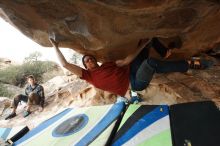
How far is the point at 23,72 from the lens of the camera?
14.2 m

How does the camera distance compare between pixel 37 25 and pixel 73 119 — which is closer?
pixel 73 119

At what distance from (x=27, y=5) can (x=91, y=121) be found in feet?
4.75

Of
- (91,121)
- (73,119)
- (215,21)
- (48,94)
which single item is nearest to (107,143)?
(91,121)

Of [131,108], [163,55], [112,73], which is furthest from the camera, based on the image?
[163,55]

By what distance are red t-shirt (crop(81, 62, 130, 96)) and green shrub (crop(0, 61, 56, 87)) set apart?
993 cm

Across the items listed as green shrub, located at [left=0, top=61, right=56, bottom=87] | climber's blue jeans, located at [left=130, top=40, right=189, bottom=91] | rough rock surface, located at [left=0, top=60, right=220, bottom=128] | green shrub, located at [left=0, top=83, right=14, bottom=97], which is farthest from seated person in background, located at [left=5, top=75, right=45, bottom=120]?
green shrub, located at [left=0, top=61, right=56, bottom=87]

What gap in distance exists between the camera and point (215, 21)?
3.64 meters

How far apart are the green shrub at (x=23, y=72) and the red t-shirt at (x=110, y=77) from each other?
32.6ft

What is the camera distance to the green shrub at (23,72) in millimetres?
→ 13461

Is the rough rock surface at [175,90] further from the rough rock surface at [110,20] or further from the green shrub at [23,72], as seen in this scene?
the green shrub at [23,72]

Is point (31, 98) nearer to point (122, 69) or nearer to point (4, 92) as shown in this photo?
point (122, 69)

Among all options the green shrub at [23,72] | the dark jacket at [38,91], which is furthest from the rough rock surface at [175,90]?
the green shrub at [23,72]

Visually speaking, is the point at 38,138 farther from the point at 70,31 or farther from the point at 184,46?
the point at 184,46

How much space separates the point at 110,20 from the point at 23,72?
11.8m
